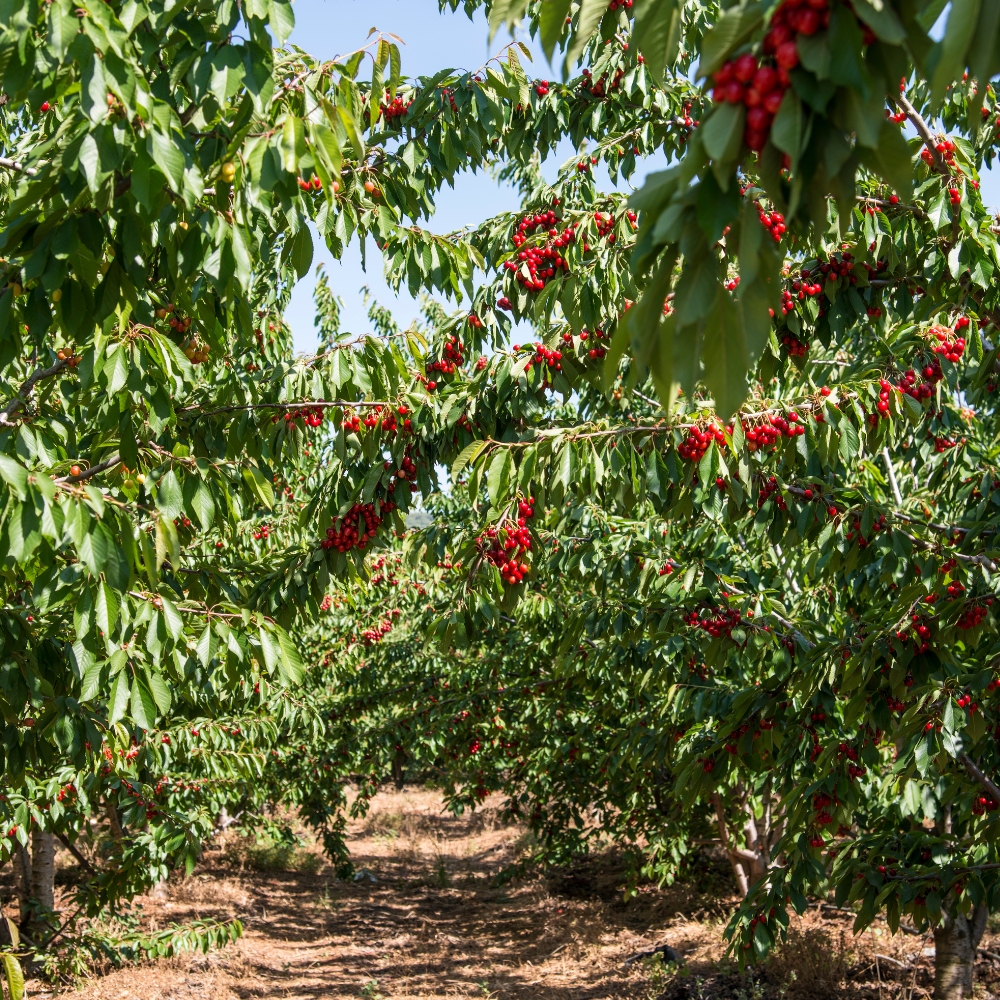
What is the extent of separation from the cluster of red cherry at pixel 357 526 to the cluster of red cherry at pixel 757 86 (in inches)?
104

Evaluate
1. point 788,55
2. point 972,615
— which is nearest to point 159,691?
point 788,55

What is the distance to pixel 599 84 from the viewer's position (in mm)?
3826

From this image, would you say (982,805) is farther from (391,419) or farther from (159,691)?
(159,691)

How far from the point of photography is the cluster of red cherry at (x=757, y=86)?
961 mm

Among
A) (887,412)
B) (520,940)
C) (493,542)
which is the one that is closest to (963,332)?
(887,412)

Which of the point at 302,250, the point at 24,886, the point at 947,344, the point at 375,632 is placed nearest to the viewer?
the point at 302,250

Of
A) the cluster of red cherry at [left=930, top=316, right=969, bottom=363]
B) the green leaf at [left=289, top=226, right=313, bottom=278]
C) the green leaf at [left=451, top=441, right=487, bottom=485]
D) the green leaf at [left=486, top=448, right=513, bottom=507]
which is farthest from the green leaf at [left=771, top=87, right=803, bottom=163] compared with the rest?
the cluster of red cherry at [left=930, top=316, right=969, bottom=363]

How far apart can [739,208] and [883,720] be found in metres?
2.82

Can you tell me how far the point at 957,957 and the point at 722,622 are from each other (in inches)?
129

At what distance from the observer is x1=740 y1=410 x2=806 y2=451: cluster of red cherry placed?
117 inches

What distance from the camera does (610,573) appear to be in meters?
4.61

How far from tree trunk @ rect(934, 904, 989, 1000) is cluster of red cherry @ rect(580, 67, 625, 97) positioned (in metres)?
5.42

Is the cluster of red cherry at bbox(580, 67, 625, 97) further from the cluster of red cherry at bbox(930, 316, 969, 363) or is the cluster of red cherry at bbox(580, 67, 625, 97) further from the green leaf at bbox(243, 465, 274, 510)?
the green leaf at bbox(243, 465, 274, 510)

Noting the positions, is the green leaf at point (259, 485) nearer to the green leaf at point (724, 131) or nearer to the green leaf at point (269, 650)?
the green leaf at point (269, 650)
